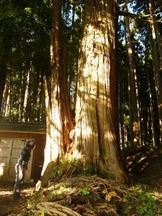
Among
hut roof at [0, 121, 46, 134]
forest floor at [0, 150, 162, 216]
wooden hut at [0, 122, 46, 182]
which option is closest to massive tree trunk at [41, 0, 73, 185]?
forest floor at [0, 150, 162, 216]

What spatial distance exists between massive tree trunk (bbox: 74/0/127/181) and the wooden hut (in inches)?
255

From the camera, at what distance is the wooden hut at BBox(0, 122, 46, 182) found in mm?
11750

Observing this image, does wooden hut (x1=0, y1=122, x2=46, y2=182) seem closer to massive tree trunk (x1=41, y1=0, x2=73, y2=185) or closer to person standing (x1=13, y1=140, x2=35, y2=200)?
person standing (x1=13, y1=140, x2=35, y2=200)

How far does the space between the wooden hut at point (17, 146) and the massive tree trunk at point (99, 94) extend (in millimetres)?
6482

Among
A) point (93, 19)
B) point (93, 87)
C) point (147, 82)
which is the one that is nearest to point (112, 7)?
point (93, 19)

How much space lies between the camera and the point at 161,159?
9.59 m

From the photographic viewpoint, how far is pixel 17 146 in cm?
1218

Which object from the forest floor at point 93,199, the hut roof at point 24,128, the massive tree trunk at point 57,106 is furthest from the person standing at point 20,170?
the hut roof at point 24,128

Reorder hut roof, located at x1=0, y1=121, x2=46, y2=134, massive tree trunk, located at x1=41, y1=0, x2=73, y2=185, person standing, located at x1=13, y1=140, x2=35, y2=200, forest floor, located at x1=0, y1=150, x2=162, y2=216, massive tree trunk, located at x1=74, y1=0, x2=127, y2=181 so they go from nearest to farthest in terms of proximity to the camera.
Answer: forest floor, located at x1=0, y1=150, x2=162, y2=216, massive tree trunk, located at x1=74, y1=0, x2=127, y2=181, massive tree trunk, located at x1=41, y1=0, x2=73, y2=185, person standing, located at x1=13, y1=140, x2=35, y2=200, hut roof, located at x1=0, y1=121, x2=46, y2=134

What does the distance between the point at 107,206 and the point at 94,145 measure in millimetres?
1407

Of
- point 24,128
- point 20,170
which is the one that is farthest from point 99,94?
point 24,128

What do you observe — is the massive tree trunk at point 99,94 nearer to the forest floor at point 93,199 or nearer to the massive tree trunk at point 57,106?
the forest floor at point 93,199

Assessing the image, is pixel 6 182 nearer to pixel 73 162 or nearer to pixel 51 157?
pixel 51 157

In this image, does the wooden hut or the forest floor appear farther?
the wooden hut
